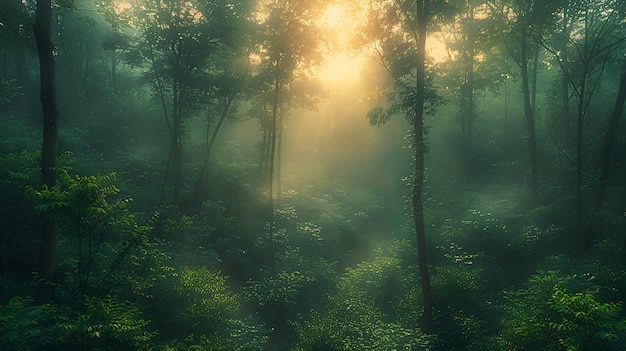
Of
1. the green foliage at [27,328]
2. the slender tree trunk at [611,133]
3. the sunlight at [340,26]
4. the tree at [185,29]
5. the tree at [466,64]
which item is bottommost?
the green foliage at [27,328]

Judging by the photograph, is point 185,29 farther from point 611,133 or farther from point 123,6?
point 611,133

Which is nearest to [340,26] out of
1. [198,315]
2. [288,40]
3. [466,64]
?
[288,40]

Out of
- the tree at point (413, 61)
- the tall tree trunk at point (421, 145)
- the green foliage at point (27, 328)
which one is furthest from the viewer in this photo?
the tree at point (413, 61)

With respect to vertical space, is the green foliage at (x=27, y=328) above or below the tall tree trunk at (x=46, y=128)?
below

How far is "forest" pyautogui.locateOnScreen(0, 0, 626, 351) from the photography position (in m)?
9.29

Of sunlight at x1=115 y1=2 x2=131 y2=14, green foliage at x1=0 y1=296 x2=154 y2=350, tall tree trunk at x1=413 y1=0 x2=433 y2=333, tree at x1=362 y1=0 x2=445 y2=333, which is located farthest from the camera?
sunlight at x1=115 y1=2 x2=131 y2=14

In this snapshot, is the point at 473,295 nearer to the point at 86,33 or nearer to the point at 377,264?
the point at 377,264

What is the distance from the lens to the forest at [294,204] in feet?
30.5

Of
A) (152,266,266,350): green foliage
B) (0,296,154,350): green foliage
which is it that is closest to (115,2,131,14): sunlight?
(152,266,266,350): green foliage

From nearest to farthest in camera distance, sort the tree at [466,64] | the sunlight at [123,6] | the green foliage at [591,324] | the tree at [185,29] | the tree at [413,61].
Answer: the green foliage at [591,324], the tree at [413,61], the tree at [185,29], the sunlight at [123,6], the tree at [466,64]

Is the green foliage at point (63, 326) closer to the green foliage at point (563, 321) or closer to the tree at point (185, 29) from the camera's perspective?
the green foliage at point (563, 321)

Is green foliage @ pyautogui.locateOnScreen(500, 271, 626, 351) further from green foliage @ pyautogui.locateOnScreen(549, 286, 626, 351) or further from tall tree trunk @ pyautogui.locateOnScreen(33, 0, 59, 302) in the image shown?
tall tree trunk @ pyautogui.locateOnScreen(33, 0, 59, 302)

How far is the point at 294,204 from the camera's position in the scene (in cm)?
2659

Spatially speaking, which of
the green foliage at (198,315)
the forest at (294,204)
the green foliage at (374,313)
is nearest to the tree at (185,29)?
the forest at (294,204)
